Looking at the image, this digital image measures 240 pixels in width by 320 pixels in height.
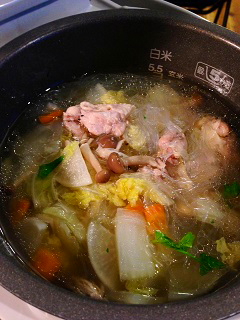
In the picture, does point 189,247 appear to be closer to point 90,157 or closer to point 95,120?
point 90,157

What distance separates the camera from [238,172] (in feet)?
5.22

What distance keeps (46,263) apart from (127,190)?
0.40 metres

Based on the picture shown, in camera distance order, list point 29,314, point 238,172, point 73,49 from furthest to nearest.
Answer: point 73,49, point 238,172, point 29,314

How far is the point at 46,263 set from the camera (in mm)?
1289

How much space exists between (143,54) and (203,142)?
62cm

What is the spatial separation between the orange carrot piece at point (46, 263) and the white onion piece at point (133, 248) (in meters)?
0.22

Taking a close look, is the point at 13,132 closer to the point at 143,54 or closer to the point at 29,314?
the point at 143,54

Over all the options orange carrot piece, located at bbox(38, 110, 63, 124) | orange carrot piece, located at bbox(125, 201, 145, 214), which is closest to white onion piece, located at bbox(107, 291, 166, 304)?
orange carrot piece, located at bbox(125, 201, 145, 214)

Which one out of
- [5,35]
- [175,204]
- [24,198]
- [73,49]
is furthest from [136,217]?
[5,35]

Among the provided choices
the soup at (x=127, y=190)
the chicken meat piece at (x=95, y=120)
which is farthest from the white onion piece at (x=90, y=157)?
the chicken meat piece at (x=95, y=120)

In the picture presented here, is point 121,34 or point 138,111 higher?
point 121,34

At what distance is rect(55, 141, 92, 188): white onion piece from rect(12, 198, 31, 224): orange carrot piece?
15 centimetres

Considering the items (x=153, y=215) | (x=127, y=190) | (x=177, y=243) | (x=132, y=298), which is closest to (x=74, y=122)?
(x=127, y=190)

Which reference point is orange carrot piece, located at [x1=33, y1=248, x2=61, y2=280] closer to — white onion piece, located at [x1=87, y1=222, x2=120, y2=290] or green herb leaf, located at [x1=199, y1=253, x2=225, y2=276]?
white onion piece, located at [x1=87, y1=222, x2=120, y2=290]
